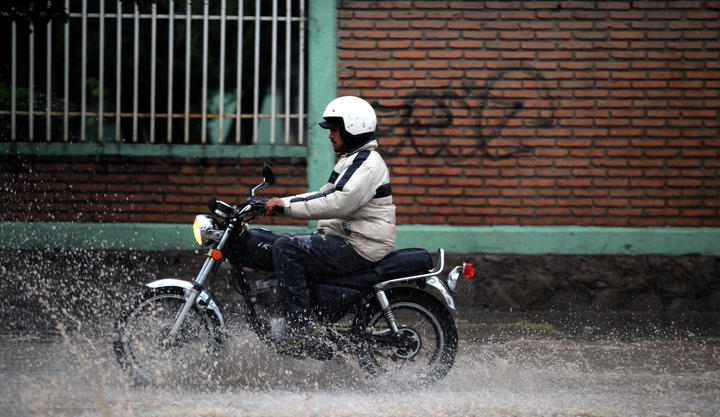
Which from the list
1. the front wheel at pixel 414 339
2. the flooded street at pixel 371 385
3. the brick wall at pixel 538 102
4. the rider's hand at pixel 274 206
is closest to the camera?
the flooded street at pixel 371 385

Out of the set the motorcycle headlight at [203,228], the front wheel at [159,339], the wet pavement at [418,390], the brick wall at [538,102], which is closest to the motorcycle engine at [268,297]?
the wet pavement at [418,390]

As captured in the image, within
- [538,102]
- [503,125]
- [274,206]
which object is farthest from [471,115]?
[274,206]

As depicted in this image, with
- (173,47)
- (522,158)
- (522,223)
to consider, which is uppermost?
(173,47)

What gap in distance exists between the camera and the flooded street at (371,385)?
4.62 meters

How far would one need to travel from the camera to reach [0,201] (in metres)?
8.03

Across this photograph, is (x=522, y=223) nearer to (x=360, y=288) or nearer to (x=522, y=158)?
(x=522, y=158)

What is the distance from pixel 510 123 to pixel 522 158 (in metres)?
0.35

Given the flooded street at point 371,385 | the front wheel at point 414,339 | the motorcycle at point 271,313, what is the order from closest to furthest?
1. the flooded street at point 371,385
2. the motorcycle at point 271,313
3. the front wheel at point 414,339

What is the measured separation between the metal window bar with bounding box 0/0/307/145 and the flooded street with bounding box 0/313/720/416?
2.44m

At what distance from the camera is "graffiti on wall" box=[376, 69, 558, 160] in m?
8.05

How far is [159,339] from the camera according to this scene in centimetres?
504

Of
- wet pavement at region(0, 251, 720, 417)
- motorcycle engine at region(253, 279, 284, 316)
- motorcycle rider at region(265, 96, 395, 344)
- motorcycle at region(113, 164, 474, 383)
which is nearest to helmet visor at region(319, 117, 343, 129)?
motorcycle rider at region(265, 96, 395, 344)

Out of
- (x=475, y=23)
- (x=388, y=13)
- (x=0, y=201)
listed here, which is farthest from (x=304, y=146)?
(x=0, y=201)

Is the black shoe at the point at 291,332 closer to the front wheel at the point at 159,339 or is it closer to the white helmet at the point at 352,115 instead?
the front wheel at the point at 159,339
